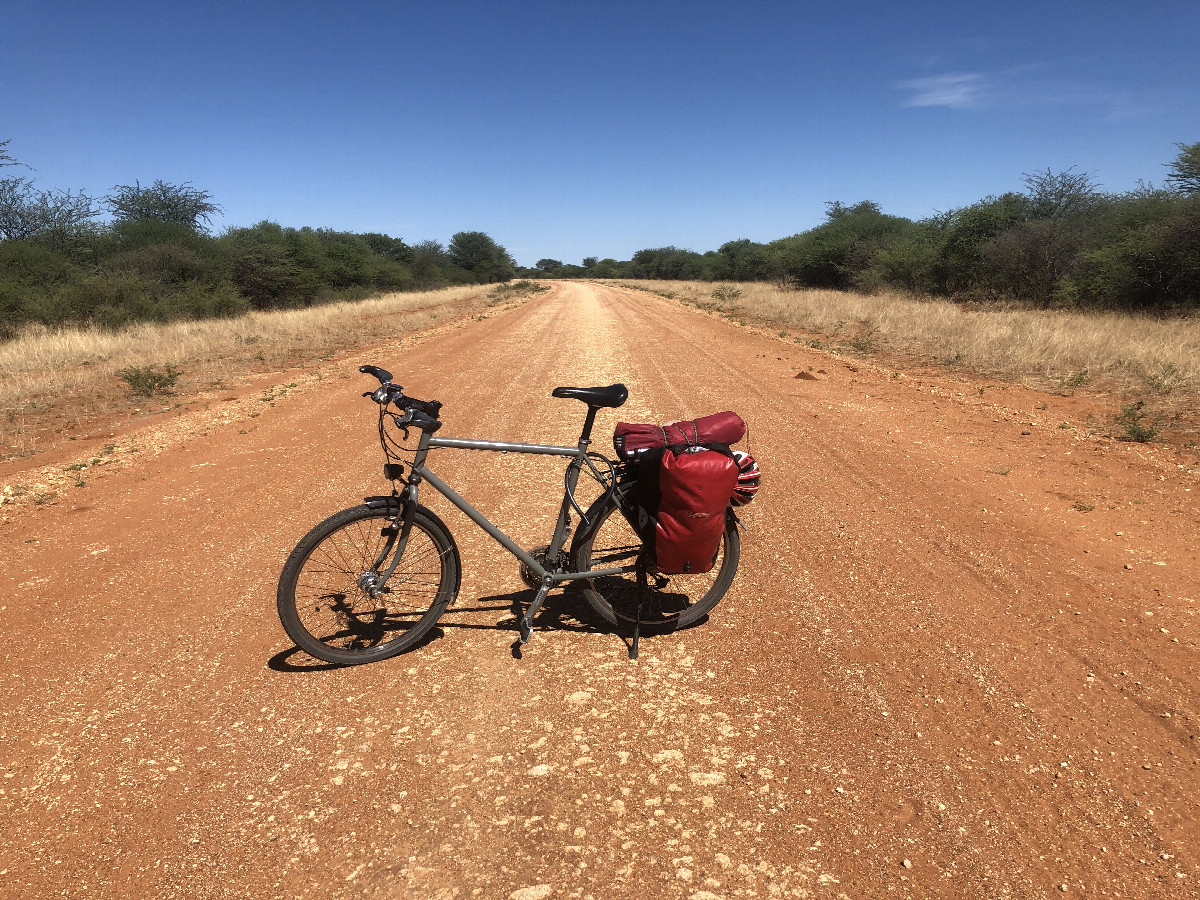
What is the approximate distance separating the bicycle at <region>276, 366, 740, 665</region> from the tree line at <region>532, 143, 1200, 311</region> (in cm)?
2034

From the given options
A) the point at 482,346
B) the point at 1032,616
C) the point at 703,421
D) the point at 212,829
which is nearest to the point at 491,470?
the point at 703,421

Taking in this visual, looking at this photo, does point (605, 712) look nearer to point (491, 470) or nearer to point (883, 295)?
point (491, 470)

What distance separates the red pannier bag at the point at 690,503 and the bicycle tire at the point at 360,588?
1.14 meters

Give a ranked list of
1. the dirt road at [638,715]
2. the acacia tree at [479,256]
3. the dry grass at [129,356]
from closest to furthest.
Answer: 1. the dirt road at [638,715]
2. the dry grass at [129,356]
3. the acacia tree at [479,256]

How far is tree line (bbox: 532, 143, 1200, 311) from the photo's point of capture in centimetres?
1697

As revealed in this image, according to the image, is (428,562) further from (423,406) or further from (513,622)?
(423,406)

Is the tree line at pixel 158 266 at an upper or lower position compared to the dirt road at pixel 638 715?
upper

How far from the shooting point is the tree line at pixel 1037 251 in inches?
668

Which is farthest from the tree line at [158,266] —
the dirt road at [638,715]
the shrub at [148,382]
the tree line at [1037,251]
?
the tree line at [1037,251]

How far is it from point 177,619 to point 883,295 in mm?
28450

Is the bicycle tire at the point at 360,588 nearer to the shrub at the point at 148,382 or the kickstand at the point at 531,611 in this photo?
the kickstand at the point at 531,611

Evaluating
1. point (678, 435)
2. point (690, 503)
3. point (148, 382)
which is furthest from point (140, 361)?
point (690, 503)

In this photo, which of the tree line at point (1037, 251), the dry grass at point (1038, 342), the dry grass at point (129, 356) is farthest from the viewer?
the tree line at point (1037, 251)

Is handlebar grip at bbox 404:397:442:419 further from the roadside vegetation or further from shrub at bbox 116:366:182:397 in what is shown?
shrub at bbox 116:366:182:397
